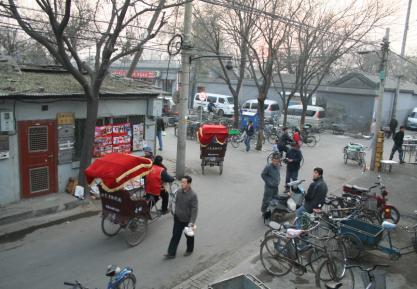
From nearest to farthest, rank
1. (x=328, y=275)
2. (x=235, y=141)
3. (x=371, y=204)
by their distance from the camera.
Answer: (x=328, y=275)
(x=371, y=204)
(x=235, y=141)

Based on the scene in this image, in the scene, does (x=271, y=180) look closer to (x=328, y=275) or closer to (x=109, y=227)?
(x=328, y=275)

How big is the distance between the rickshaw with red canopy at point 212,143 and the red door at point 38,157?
5.33 meters

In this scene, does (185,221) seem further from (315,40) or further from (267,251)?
(315,40)

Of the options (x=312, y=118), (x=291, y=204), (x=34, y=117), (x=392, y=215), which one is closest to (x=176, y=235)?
(x=291, y=204)

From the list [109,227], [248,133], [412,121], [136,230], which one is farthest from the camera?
[412,121]

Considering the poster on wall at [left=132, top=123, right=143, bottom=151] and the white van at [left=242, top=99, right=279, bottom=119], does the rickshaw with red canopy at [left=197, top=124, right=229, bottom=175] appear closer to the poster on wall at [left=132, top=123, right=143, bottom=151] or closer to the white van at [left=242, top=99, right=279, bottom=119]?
the poster on wall at [left=132, top=123, right=143, bottom=151]

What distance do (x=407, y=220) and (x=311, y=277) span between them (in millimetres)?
5080

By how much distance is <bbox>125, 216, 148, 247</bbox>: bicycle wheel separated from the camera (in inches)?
325

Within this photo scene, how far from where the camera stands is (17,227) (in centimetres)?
899

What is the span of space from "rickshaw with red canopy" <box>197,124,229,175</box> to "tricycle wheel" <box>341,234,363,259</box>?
23.9ft

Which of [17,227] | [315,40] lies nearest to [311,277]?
[17,227]

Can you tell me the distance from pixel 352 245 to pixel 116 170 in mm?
4889

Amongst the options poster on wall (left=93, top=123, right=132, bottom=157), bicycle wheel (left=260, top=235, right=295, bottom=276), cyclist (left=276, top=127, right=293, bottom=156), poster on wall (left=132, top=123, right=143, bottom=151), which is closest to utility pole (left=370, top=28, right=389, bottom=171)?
cyclist (left=276, top=127, right=293, bottom=156)

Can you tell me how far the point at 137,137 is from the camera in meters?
13.4
